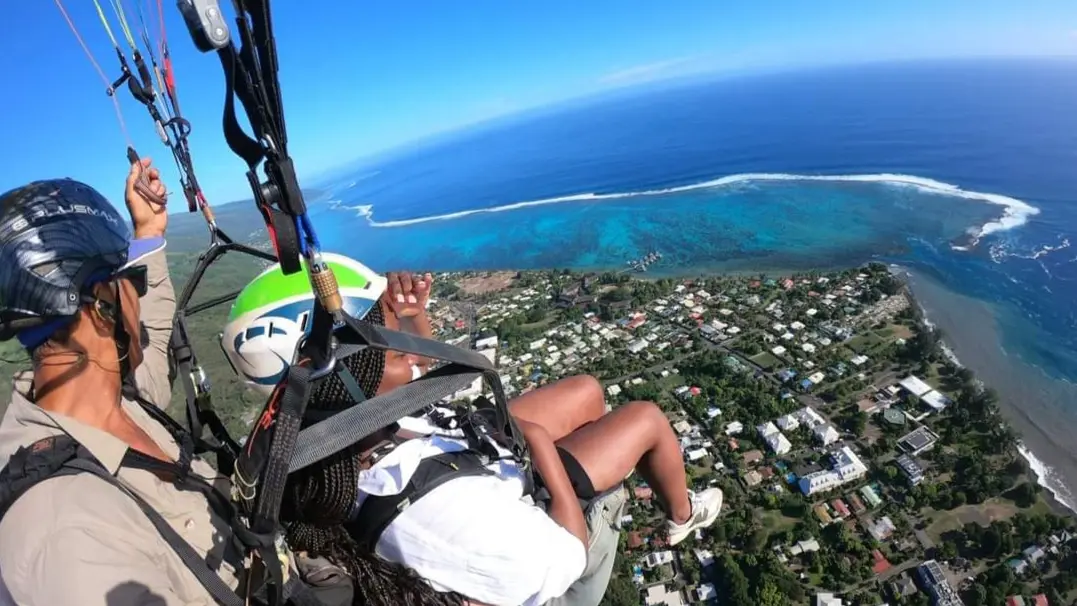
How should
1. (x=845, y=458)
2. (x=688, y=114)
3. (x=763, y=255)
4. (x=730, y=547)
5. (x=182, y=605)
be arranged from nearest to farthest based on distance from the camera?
(x=182, y=605) → (x=730, y=547) → (x=845, y=458) → (x=763, y=255) → (x=688, y=114)

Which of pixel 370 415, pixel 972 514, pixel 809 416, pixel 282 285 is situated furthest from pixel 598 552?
pixel 809 416

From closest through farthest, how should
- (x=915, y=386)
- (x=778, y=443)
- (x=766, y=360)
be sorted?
(x=778, y=443), (x=915, y=386), (x=766, y=360)

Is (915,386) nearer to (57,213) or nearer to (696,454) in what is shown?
(696,454)

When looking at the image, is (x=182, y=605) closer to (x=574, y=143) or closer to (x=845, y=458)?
(x=845, y=458)

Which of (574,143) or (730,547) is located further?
(574,143)

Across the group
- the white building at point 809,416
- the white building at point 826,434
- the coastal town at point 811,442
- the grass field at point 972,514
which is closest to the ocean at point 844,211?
the grass field at point 972,514

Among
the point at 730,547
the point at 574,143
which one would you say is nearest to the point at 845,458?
the point at 730,547
